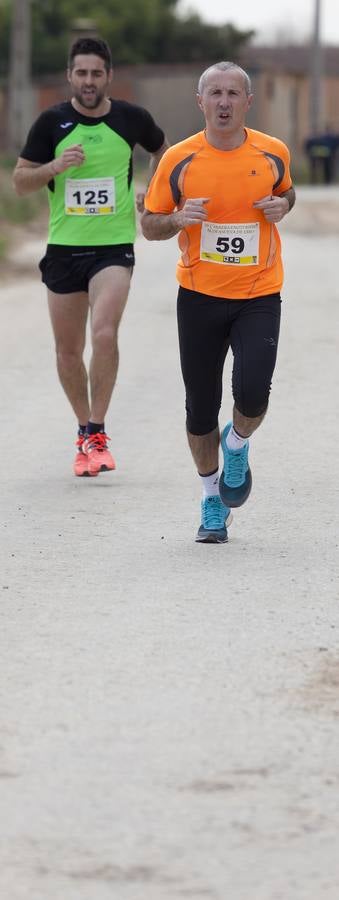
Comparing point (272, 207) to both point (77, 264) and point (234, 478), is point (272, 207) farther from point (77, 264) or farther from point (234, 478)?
point (77, 264)

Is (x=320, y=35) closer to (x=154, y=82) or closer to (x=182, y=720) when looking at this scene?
(x=154, y=82)

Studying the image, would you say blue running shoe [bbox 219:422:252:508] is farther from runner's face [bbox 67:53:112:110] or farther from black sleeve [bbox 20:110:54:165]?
runner's face [bbox 67:53:112:110]

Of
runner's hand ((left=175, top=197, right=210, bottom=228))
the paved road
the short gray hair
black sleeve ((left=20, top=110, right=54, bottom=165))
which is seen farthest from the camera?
black sleeve ((left=20, top=110, right=54, bottom=165))

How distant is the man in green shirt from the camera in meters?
8.85

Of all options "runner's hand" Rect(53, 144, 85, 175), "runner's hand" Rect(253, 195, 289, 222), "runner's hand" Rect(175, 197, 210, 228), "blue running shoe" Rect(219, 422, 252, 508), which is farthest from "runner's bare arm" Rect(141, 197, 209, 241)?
"runner's hand" Rect(53, 144, 85, 175)

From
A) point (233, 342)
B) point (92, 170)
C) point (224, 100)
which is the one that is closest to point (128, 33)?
point (92, 170)

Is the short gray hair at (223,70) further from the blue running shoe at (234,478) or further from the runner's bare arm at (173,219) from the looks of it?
the blue running shoe at (234,478)

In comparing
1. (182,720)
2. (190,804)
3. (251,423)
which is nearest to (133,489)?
(251,423)

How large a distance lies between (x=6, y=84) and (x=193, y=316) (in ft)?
188

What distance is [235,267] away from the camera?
23.1 feet

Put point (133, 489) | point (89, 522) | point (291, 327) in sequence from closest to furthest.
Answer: point (89, 522) < point (133, 489) < point (291, 327)

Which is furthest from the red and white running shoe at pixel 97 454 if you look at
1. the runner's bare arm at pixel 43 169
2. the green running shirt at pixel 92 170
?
the runner's bare arm at pixel 43 169

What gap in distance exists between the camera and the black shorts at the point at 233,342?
23.3ft

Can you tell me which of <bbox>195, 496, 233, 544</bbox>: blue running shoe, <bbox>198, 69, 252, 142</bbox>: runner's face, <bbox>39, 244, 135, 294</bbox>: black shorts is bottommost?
<bbox>195, 496, 233, 544</bbox>: blue running shoe
